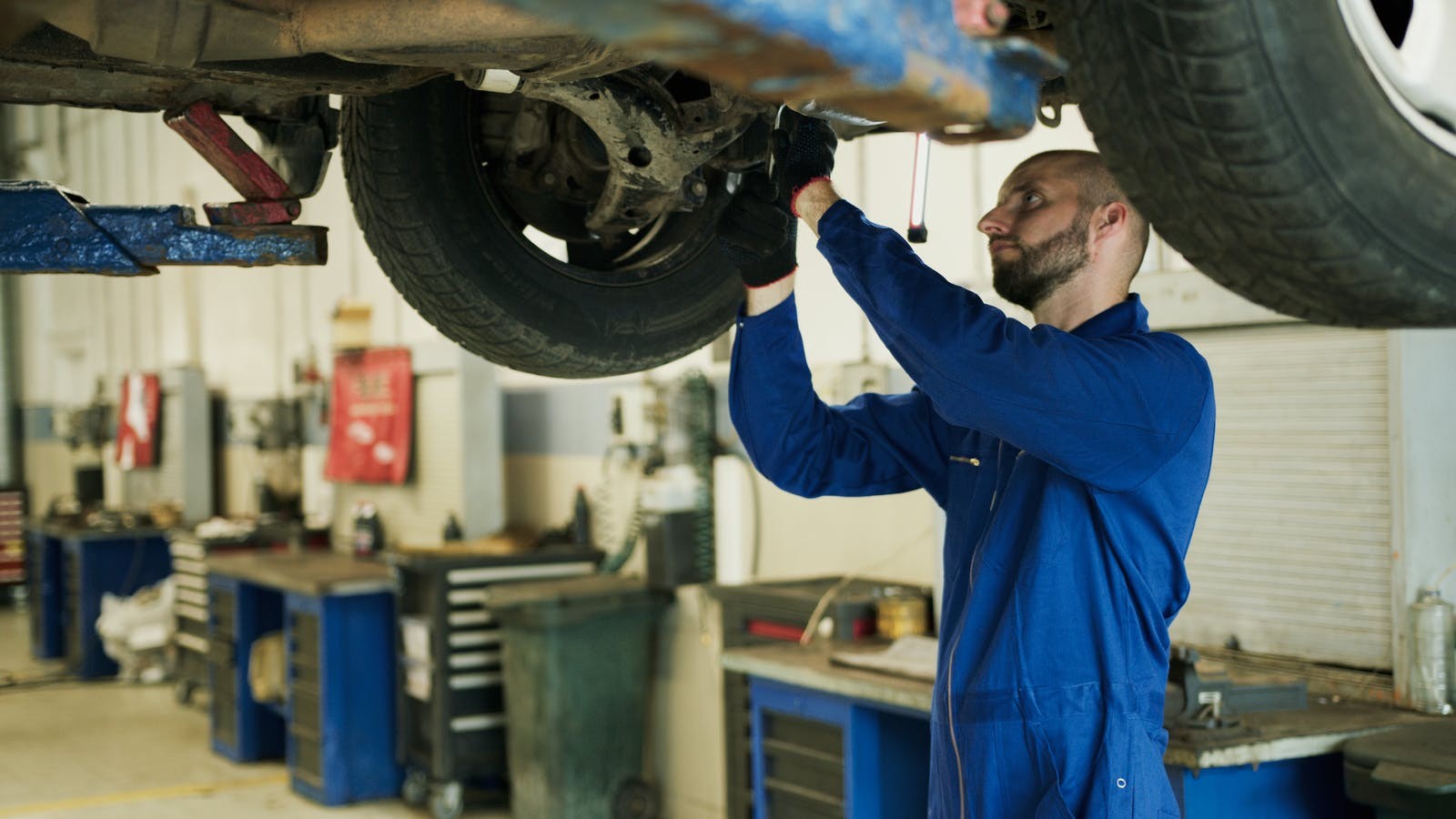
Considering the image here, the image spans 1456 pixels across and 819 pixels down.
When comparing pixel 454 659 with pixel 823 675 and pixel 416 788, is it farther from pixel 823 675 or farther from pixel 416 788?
pixel 823 675

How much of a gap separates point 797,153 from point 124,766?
5352 millimetres

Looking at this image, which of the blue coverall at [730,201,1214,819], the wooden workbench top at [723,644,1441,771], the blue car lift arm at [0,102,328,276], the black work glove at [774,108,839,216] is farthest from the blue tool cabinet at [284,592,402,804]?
the black work glove at [774,108,839,216]

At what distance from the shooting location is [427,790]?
5145 mm

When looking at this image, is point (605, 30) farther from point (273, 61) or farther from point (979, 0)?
point (273, 61)

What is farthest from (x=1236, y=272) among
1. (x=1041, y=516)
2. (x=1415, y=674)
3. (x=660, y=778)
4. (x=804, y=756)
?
(x=660, y=778)

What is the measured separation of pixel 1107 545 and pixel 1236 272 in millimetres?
667

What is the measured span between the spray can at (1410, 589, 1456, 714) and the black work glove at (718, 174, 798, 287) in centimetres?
162

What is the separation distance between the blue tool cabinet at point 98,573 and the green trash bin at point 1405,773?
23.2ft

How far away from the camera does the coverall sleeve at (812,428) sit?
196cm

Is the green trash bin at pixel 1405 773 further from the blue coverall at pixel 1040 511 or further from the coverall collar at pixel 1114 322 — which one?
the coverall collar at pixel 1114 322

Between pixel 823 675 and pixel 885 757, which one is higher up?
pixel 823 675

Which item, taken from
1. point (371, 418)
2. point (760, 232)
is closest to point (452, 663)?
point (371, 418)

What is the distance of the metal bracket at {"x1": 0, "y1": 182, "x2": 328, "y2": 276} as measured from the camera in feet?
5.77

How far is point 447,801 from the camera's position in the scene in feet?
16.2
